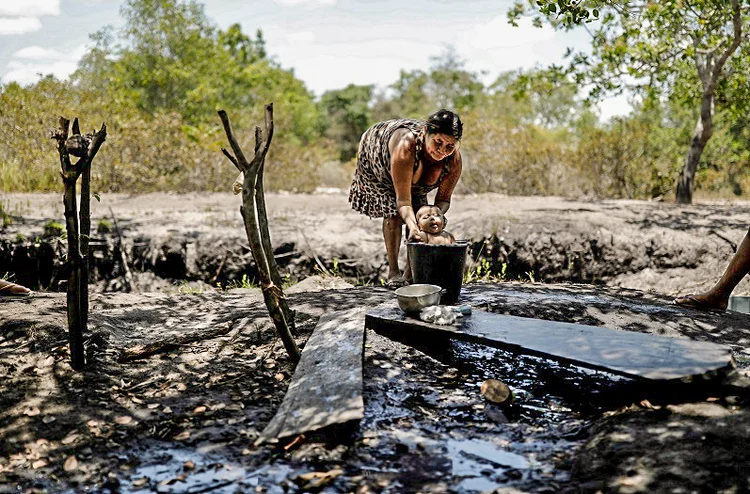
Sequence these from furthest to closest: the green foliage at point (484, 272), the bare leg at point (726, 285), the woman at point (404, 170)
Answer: the green foliage at point (484, 272)
the woman at point (404, 170)
the bare leg at point (726, 285)

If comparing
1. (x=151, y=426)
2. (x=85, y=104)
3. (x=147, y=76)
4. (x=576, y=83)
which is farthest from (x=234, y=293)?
(x=147, y=76)

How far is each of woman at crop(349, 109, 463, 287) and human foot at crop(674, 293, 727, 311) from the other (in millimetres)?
1777

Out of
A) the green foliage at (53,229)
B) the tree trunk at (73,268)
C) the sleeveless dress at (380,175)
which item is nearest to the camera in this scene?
the tree trunk at (73,268)

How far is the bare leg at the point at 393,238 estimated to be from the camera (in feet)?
15.4

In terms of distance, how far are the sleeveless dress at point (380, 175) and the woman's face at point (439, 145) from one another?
5.6 inches

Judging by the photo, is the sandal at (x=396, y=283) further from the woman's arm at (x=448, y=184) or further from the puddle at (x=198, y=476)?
the puddle at (x=198, y=476)

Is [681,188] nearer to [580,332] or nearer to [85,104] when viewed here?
[580,332]

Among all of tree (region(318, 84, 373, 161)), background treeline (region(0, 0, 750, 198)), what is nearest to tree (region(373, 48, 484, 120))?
tree (region(318, 84, 373, 161))

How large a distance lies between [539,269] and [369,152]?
2970 millimetres

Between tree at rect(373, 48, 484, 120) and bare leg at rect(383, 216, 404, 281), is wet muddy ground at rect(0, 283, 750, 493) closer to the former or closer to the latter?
bare leg at rect(383, 216, 404, 281)

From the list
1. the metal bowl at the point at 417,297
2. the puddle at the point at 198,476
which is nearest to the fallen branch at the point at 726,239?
the metal bowl at the point at 417,297

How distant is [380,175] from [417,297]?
4.46 ft

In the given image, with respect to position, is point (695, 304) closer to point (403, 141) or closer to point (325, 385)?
point (403, 141)

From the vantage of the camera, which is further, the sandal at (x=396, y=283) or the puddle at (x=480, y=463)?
the sandal at (x=396, y=283)
